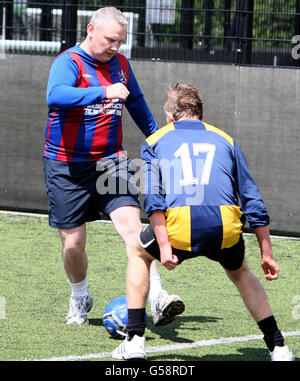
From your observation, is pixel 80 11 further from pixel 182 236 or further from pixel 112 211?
pixel 182 236

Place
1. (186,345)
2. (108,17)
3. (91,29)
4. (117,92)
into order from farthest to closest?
(91,29) → (108,17) → (186,345) → (117,92)

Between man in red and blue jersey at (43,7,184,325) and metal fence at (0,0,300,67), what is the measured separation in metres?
5.03

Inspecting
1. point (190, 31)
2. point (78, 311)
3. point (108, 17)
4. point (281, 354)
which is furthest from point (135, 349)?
point (190, 31)

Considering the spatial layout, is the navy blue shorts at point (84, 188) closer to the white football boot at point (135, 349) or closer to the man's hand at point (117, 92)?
the man's hand at point (117, 92)

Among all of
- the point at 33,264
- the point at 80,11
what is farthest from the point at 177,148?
the point at 80,11

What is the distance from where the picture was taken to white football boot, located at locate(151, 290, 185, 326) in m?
5.68

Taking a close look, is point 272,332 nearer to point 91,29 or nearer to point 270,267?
point 270,267

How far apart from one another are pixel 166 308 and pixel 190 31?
7.09 m

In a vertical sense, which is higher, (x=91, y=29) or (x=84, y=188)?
(x=91, y=29)

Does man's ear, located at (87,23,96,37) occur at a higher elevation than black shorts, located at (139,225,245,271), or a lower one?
higher

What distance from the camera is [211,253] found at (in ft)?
16.2

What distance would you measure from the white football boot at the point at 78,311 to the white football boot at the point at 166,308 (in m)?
0.60

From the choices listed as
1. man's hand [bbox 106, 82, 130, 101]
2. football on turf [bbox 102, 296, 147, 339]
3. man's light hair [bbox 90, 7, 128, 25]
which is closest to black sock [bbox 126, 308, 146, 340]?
football on turf [bbox 102, 296, 147, 339]

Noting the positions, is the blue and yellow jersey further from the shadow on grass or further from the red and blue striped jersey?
the shadow on grass
